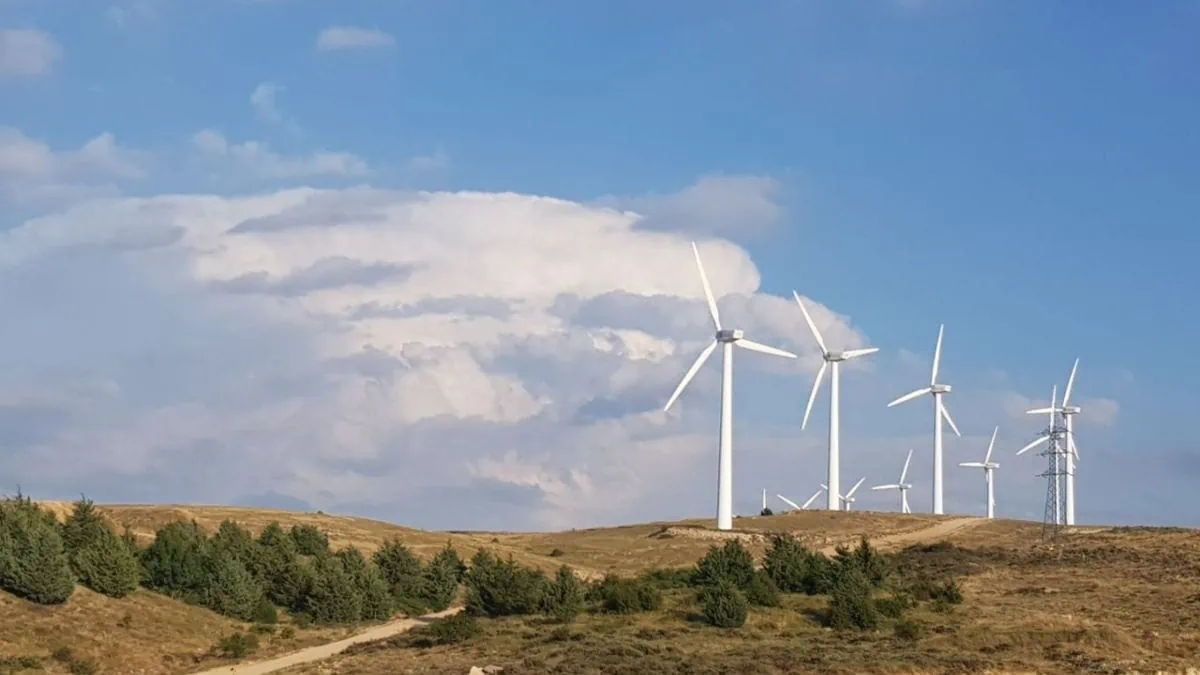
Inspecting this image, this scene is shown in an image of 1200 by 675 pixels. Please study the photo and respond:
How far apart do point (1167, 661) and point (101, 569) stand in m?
39.1

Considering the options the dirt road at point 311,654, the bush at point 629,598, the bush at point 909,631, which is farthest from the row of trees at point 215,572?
the bush at point 909,631

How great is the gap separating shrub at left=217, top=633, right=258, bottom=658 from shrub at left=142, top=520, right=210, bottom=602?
790 cm

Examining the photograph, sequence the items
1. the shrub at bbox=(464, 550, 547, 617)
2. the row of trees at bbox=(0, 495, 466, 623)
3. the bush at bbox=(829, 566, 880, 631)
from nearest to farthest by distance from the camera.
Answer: the row of trees at bbox=(0, 495, 466, 623) < the bush at bbox=(829, 566, 880, 631) < the shrub at bbox=(464, 550, 547, 617)

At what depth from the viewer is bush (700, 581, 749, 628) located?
5266 cm

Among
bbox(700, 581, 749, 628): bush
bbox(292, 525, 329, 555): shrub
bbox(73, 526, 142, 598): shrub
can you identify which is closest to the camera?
bbox(700, 581, 749, 628): bush

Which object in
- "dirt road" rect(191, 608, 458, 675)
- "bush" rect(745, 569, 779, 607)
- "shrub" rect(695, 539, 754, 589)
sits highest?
"shrub" rect(695, 539, 754, 589)

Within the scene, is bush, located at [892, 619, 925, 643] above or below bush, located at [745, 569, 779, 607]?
below

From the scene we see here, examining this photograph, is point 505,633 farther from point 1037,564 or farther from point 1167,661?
point 1037,564

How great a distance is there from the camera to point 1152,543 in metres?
94.2

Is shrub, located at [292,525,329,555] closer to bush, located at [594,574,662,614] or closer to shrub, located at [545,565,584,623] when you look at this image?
shrub, located at [545,565,584,623]

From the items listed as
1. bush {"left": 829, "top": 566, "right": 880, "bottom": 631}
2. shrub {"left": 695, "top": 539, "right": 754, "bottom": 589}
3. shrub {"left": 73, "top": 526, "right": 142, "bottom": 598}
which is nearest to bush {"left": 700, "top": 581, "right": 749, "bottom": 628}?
bush {"left": 829, "top": 566, "right": 880, "bottom": 631}

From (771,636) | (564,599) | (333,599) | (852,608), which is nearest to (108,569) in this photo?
(333,599)

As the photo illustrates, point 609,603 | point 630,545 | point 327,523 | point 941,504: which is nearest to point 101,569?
point 609,603

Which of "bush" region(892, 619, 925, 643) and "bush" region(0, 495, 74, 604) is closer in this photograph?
"bush" region(892, 619, 925, 643)
